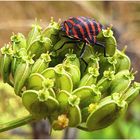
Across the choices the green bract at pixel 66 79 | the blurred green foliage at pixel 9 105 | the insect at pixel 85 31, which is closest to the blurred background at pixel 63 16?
the blurred green foliage at pixel 9 105

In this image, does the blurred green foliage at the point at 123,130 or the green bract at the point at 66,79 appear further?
the blurred green foliage at the point at 123,130

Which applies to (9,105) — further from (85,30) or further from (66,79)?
(66,79)

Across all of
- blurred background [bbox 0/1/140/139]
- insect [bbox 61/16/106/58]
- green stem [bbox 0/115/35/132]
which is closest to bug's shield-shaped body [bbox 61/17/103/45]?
insect [bbox 61/16/106/58]

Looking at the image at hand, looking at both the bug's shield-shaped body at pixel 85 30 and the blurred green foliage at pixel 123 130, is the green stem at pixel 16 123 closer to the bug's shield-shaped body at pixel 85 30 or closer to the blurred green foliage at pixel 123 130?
the bug's shield-shaped body at pixel 85 30

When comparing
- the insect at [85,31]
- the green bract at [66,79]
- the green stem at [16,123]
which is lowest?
the green stem at [16,123]

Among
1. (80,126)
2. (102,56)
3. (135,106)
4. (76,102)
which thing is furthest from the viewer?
(135,106)

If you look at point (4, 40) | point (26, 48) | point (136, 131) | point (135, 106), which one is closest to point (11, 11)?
point (4, 40)

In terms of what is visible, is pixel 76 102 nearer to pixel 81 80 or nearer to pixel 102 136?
pixel 81 80
